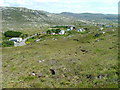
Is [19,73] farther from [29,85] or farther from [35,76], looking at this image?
[29,85]

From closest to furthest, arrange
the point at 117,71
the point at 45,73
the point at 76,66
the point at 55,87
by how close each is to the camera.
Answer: the point at 55,87 → the point at 117,71 → the point at 45,73 → the point at 76,66

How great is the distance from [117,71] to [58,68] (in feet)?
23.4

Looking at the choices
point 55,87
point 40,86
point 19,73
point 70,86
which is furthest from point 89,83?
point 19,73

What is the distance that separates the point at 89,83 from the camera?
14836 mm

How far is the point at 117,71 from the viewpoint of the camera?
16.4m

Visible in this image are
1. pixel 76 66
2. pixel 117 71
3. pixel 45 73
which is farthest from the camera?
pixel 76 66

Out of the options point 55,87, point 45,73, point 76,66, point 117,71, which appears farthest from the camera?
point 76,66

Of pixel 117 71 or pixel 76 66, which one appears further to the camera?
pixel 76 66

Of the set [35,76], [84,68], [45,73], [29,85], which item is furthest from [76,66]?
[29,85]

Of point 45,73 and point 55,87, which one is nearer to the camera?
point 55,87

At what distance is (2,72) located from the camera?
20.1 meters

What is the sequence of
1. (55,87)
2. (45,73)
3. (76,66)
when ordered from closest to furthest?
1. (55,87)
2. (45,73)
3. (76,66)

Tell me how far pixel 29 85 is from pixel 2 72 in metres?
6.87

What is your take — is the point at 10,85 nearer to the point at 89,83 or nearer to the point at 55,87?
the point at 55,87
